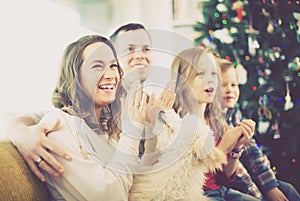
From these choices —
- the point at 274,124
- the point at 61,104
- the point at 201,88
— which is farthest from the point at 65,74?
the point at 274,124

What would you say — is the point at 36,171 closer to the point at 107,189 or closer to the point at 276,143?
the point at 107,189

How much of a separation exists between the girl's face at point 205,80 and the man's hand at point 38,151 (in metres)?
0.53

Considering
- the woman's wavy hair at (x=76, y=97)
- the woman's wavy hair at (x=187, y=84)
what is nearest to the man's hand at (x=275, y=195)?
the woman's wavy hair at (x=187, y=84)

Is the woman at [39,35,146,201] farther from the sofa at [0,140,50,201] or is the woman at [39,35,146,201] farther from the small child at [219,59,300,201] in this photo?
the small child at [219,59,300,201]

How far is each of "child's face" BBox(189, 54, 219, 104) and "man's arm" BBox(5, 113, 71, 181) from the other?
20.9 inches

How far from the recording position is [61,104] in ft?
4.60

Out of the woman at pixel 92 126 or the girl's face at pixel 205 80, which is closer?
the woman at pixel 92 126

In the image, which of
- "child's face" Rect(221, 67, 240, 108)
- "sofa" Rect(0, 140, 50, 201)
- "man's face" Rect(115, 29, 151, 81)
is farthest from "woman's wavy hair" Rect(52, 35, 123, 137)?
"child's face" Rect(221, 67, 240, 108)

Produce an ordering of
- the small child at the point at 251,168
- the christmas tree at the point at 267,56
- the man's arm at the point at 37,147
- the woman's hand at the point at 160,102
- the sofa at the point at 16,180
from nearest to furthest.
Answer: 1. the sofa at the point at 16,180
2. the man's arm at the point at 37,147
3. the woman's hand at the point at 160,102
4. the small child at the point at 251,168
5. the christmas tree at the point at 267,56

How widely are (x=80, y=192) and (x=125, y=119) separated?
0.29 m

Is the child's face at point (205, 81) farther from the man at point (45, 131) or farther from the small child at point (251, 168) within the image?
the man at point (45, 131)

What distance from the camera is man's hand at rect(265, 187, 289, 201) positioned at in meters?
1.61

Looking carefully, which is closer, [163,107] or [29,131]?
[29,131]

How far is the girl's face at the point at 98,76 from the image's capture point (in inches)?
55.6
